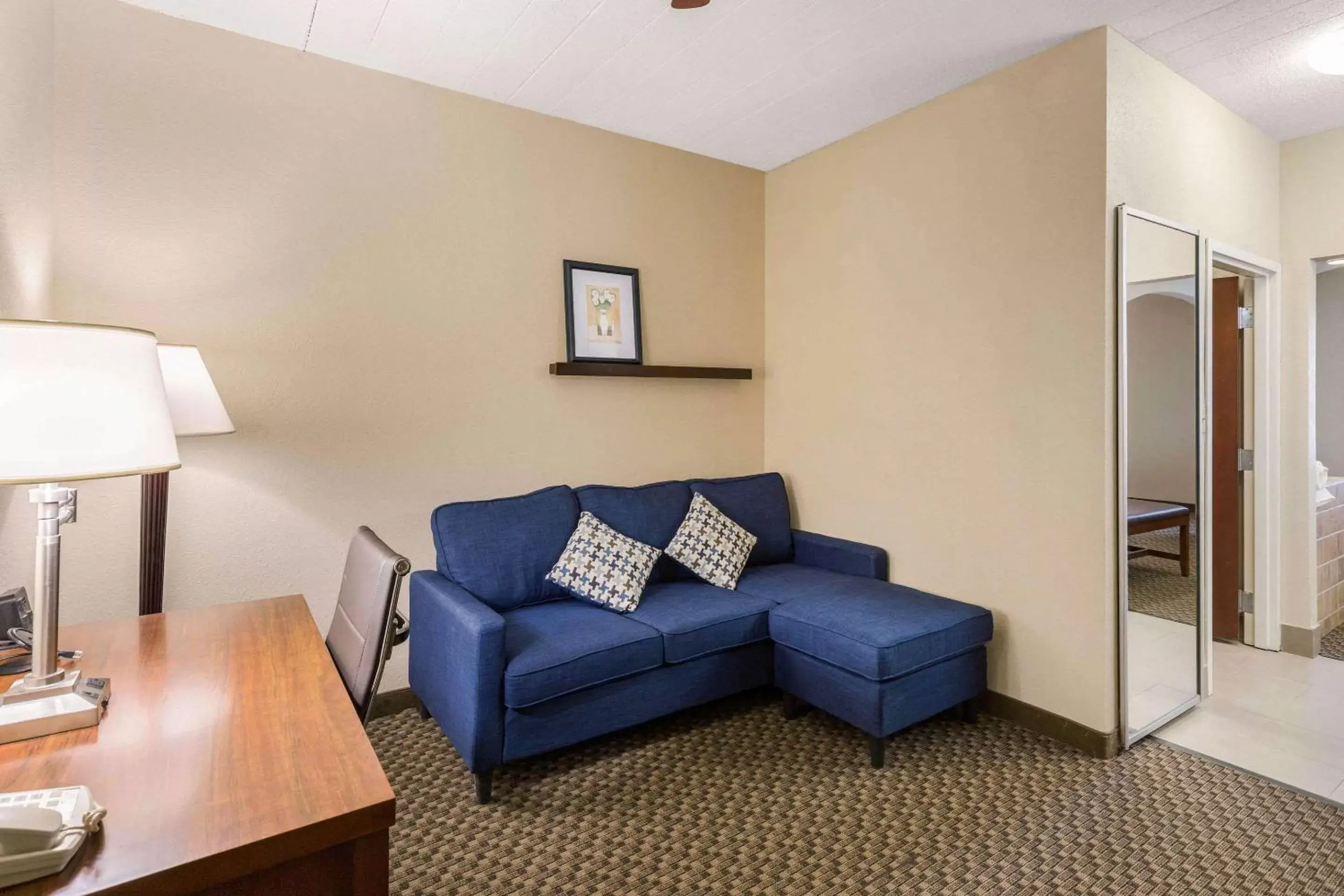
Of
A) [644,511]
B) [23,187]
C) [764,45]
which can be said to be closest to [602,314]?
[644,511]

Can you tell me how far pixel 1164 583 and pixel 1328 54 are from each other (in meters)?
2.09

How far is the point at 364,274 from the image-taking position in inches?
115

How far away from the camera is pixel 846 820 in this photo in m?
2.27

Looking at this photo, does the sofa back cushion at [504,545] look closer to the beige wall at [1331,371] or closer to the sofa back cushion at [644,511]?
the sofa back cushion at [644,511]

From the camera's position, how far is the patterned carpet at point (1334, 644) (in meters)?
3.63

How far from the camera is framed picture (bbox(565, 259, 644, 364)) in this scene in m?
3.42

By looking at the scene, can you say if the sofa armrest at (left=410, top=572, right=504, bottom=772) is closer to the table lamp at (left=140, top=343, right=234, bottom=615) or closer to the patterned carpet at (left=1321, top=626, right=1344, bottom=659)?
the table lamp at (left=140, top=343, right=234, bottom=615)

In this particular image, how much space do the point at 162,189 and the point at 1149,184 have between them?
3649 mm

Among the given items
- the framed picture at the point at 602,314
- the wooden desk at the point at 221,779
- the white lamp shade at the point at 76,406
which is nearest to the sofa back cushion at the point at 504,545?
the framed picture at the point at 602,314

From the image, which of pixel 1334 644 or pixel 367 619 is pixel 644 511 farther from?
pixel 1334 644

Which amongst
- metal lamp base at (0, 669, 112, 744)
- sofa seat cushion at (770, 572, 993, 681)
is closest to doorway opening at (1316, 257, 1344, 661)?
sofa seat cushion at (770, 572, 993, 681)

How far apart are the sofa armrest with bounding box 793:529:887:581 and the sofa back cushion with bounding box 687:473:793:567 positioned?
59mm

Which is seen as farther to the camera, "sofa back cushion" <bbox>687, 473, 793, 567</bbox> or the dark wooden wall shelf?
"sofa back cushion" <bbox>687, 473, 793, 567</bbox>

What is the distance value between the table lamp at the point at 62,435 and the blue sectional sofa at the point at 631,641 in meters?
1.16
